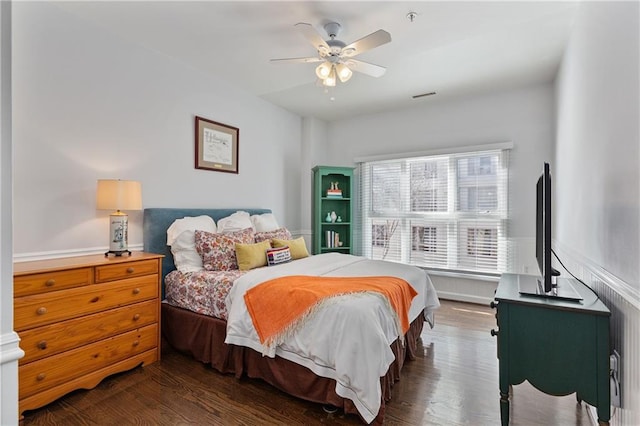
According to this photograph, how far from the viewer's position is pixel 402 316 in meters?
2.30

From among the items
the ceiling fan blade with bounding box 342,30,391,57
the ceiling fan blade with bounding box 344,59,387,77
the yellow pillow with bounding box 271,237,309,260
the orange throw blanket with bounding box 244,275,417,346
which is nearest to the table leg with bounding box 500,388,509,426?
the orange throw blanket with bounding box 244,275,417,346

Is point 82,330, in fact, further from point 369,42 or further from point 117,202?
point 369,42

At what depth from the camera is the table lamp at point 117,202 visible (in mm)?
2518

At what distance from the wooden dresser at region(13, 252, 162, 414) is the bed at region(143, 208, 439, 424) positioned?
38 centimetres

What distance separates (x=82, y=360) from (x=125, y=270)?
2.09 feet

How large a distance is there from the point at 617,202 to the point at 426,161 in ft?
10.7

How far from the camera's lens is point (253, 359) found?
2375mm

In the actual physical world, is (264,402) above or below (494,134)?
below

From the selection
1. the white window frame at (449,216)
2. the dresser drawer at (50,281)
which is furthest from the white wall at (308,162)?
the dresser drawer at (50,281)

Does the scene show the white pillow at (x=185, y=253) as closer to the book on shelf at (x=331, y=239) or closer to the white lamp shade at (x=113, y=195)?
the white lamp shade at (x=113, y=195)

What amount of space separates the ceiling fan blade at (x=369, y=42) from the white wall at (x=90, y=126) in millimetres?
1907

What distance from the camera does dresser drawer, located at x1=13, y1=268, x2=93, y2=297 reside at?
6.22ft

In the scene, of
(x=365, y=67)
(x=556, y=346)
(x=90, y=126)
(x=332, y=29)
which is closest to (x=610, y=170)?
(x=556, y=346)

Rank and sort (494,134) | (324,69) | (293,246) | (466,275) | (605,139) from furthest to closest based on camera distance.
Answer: (466,275)
(494,134)
(293,246)
(324,69)
(605,139)
